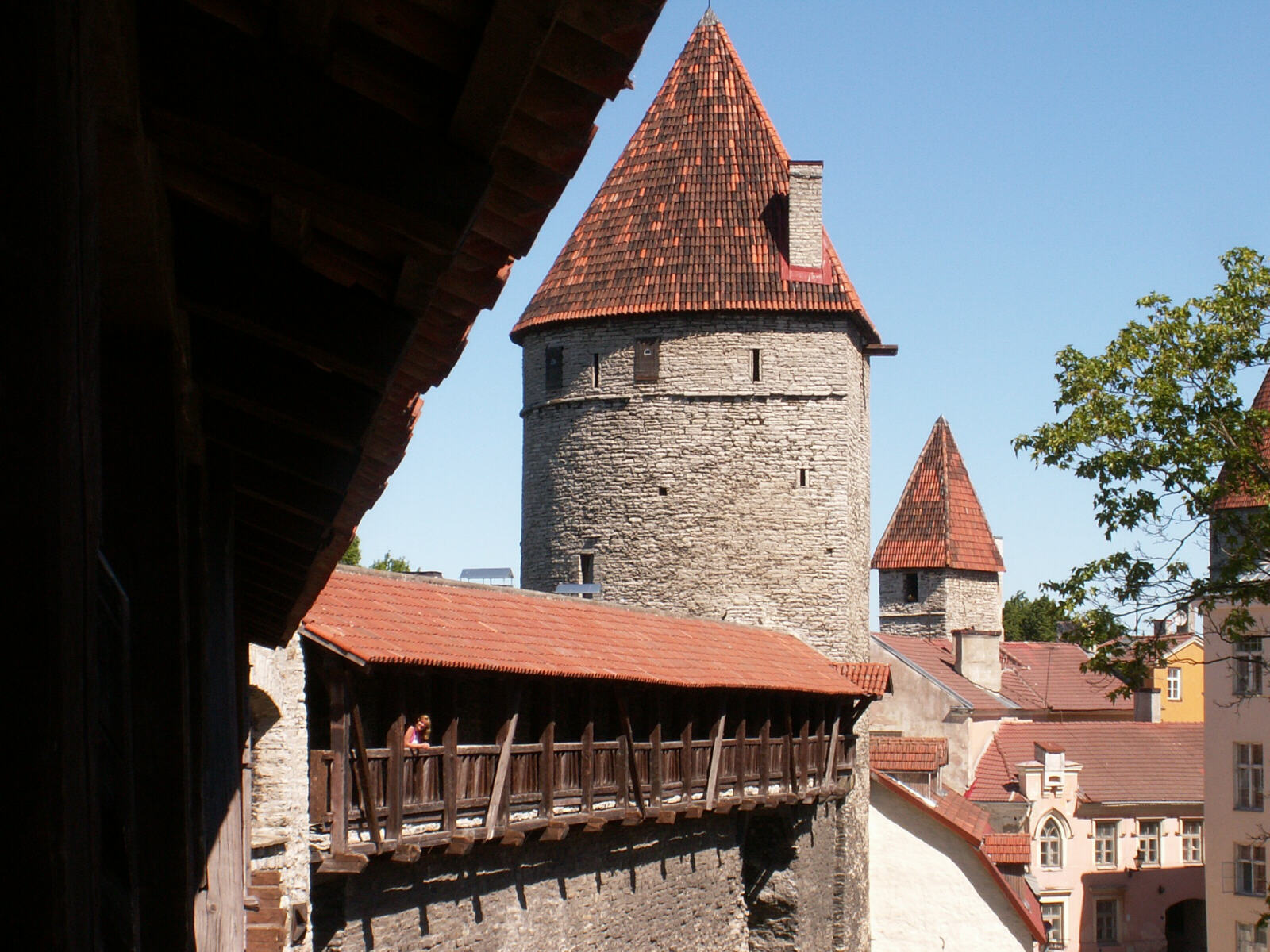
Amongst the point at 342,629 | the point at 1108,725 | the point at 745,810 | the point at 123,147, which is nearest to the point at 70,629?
the point at 123,147

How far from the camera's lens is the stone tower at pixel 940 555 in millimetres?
43406

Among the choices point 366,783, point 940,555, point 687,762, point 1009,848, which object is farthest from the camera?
point 940,555

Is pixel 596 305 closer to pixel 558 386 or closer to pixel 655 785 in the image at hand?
pixel 558 386

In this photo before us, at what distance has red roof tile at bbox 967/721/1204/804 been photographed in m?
Answer: 35.9

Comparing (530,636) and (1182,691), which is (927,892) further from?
(1182,691)

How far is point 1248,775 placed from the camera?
2448 cm

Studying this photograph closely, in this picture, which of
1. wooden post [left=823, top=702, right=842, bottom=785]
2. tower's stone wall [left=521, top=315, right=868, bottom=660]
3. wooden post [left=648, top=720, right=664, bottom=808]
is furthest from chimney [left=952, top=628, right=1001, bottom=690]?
wooden post [left=648, top=720, right=664, bottom=808]

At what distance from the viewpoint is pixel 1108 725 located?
39500 mm

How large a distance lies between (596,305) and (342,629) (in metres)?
14.1

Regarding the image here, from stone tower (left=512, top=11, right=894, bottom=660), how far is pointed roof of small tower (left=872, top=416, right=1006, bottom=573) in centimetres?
1951

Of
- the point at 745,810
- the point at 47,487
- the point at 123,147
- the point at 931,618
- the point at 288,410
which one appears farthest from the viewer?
the point at 931,618

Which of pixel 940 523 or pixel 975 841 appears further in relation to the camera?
pixel 940 523

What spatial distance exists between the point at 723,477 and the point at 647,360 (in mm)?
2166

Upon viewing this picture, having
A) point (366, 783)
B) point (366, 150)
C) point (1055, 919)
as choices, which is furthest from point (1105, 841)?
point (366, 150)
